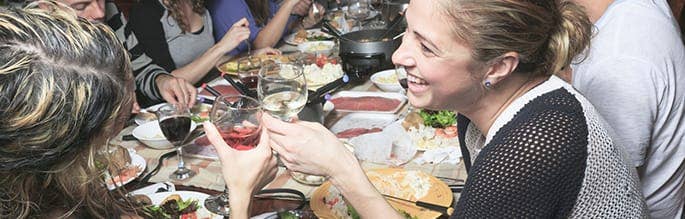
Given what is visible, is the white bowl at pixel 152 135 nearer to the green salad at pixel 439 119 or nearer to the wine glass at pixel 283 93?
the wine glass at pixel 283 93

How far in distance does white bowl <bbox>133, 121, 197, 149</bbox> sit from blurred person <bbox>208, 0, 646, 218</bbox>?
2.13 ft

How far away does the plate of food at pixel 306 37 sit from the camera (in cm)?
324

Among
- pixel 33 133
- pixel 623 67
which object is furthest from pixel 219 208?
pixel 623 67

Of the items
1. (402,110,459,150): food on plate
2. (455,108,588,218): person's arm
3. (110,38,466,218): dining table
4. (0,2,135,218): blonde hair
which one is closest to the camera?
(0,2,135,218): blonde hair

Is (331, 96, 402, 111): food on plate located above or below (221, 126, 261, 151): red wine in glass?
below

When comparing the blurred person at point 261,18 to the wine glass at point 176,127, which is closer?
the wine glass at point 176,127

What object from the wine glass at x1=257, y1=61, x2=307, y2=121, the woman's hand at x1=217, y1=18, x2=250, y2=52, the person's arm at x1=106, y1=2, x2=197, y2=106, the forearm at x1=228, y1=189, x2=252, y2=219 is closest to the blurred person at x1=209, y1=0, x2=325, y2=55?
the woman's hand at x1=217, y1=18, x2=250, y2=52

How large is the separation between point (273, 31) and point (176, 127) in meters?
1.85

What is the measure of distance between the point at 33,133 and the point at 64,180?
16 cm

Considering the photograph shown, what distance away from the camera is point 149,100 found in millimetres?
2760

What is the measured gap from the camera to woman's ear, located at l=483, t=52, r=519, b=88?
3.79 feet

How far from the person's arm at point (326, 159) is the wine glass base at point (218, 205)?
0.79 feet

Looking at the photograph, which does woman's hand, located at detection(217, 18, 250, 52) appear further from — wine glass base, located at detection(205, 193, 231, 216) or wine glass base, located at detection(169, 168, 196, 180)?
wine glass base, located at detection(205, 193, 231, 216)

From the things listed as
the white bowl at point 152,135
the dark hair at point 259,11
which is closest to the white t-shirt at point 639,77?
the white bowl at point 152,135
